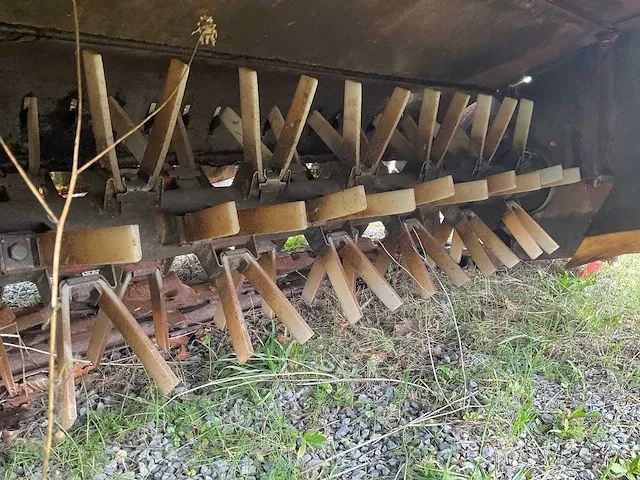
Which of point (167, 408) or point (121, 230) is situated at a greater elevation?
point (121, 230)

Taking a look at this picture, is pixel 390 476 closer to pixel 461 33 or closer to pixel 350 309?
pixel 350 309

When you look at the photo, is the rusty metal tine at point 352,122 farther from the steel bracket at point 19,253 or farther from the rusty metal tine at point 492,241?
the steel bracket at point 19,253

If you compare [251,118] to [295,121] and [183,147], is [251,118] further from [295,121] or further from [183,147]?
[183,147]

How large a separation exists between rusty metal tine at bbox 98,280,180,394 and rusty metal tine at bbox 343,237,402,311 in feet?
2.27

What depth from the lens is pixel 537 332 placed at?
2184mm

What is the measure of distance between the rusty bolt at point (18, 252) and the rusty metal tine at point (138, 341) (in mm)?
186

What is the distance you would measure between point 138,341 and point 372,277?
0.75m

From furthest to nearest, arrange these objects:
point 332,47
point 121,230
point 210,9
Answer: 1. point 332,47
2. point 210,9
3. point 121,230

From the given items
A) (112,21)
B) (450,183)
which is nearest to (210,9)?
(112,21)

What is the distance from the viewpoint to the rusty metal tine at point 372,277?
1692 mm

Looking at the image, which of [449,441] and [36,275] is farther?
[449,441]

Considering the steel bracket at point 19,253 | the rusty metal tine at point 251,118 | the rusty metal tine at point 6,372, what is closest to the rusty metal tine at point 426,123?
the rusty metal tine at point 251,118

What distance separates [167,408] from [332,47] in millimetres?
1184

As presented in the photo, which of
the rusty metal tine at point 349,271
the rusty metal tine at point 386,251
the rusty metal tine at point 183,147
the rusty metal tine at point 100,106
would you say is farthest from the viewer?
the rusty metal tine at point 386,251
